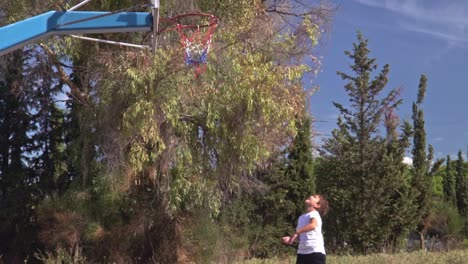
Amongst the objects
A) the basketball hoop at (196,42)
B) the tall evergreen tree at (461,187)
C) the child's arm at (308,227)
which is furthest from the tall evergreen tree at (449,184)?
the child's arm at (308,227)

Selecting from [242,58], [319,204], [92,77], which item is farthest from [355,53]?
[319,204]

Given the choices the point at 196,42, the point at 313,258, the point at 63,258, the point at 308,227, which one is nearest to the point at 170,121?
the point at 196,42

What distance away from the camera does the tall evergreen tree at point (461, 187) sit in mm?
27386

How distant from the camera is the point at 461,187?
93.5 feet

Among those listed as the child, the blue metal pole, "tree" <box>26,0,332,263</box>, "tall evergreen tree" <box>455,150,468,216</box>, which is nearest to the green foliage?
"tree" <box>26,0,332,263</box>

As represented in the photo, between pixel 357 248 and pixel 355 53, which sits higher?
pixel 355 53

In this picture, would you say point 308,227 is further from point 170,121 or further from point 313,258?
point 170,121

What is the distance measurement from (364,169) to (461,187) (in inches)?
436

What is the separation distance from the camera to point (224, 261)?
1511cm

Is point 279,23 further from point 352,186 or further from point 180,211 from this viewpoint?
point 352,186

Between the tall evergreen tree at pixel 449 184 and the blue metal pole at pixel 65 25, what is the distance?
22.8 metres

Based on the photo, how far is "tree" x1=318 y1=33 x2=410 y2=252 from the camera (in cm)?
1933

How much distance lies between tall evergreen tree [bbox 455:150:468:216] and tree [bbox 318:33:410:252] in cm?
854

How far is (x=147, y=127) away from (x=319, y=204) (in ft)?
15.8
